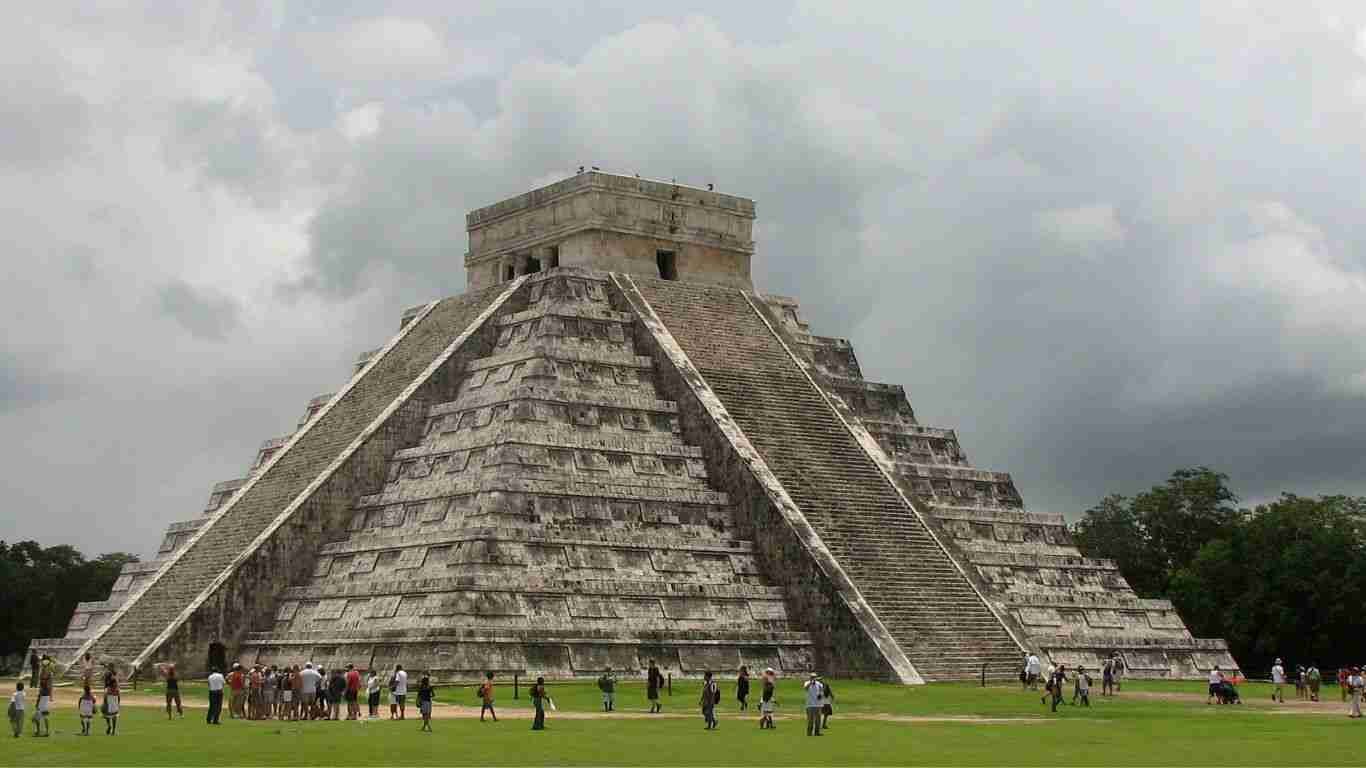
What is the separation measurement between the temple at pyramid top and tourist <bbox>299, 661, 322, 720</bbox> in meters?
18.7

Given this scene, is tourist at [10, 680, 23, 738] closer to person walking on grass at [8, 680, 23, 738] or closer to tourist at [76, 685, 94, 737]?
person walking on grass at [8, 680, 23, 738]

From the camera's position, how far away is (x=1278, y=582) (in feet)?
176

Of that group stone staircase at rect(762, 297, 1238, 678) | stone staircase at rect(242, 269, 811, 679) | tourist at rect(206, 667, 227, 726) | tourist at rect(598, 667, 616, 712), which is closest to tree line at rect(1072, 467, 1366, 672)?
stone staircase at rect(762, 297, 1238, 678)

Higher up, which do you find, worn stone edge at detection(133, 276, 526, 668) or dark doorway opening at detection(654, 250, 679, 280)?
dark doorway opening at detection(654, 250, 679, 280)

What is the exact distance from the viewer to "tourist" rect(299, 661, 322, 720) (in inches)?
1037

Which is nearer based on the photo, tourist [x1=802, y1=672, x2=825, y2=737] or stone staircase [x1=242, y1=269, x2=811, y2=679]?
tourist [x1=802, y1=672, x2=825, y2=737]

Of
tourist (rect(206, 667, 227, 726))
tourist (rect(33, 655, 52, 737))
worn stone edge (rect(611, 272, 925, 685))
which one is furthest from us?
worn stone edge (rect(611, 272, 925, 685))

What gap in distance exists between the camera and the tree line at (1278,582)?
52781 millimetres

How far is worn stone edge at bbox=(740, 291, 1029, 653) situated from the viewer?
36125 millimetres

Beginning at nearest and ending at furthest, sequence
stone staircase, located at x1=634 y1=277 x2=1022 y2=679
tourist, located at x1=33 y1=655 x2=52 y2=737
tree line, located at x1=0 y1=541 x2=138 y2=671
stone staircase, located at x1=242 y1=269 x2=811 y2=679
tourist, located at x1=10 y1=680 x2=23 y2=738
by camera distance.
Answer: tourist, located at x1=10 y1=680 x2=23 y2=738 → tourist, located at x1=33 y1=655 x2=52 y2=737 → stone staircase, located at x1=242 y1=269 x2=811 y2=679 → stone staircase, located at x1=634 y1=277 x2=1022 y2=679 → tree line, located at x1=0 y1=541 x2=138 y2=671

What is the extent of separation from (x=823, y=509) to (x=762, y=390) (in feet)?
15.3

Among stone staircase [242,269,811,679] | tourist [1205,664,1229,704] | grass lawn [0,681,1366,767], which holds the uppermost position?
stone staircase [242,269,811,679]

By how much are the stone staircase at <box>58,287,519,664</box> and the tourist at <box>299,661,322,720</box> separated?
8.63m

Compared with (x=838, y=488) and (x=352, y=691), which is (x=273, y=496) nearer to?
(x=838, y=488)
